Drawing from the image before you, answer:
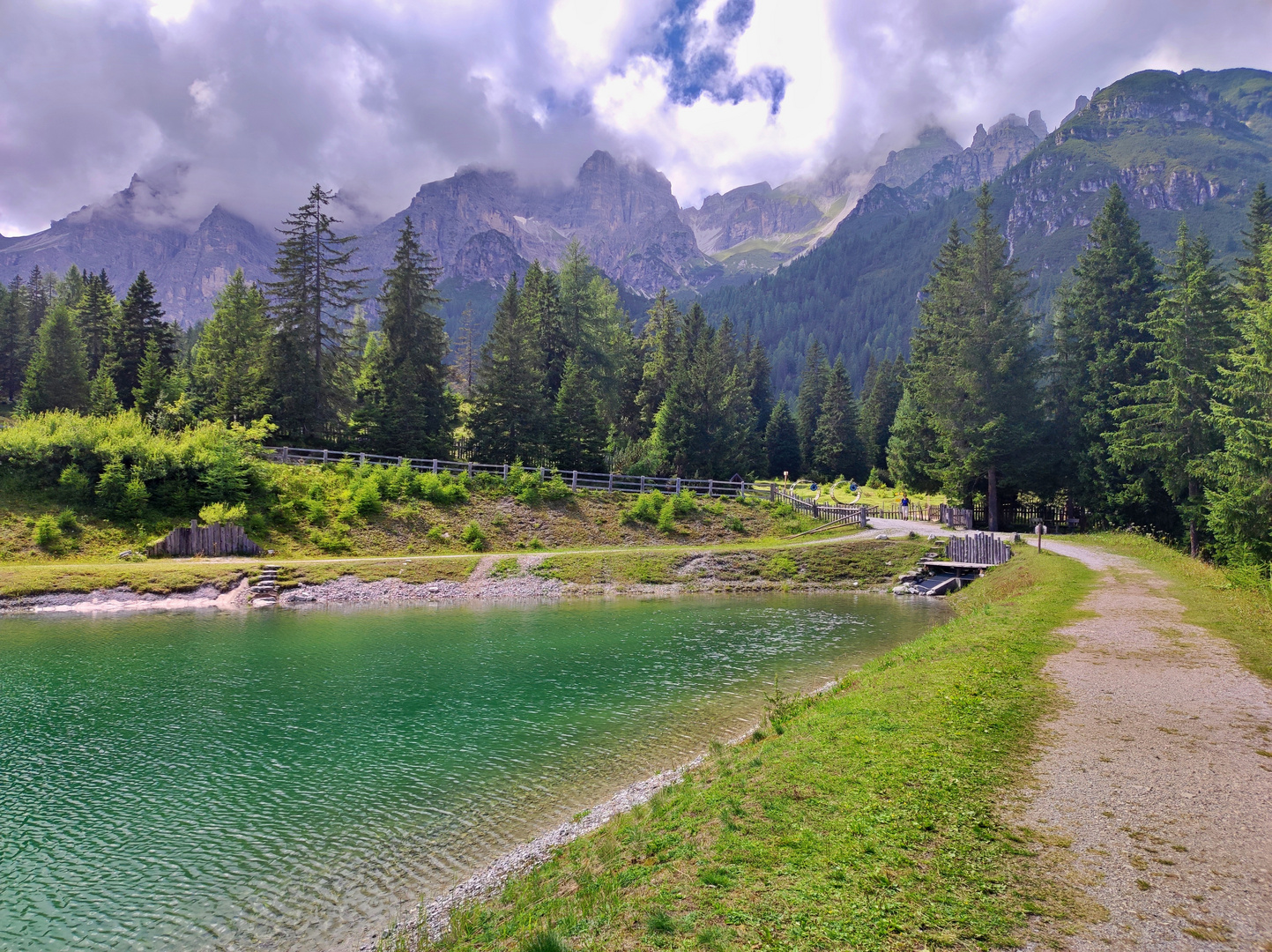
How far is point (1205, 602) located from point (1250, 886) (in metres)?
18.1

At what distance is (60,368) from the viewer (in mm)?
71000

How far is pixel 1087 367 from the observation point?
47.8 metres

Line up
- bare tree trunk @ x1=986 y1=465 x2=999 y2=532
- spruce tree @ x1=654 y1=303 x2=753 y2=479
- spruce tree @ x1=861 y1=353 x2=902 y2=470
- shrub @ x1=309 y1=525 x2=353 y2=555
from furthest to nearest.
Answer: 1. spruce tree @ x1=861 y1=353 x2=902 y2=470
2. spruce tree @ x1=654 y1=303 x2=753 y2=479
3. bare tree trunk @ x1=986 y1=465 x2=999 y2=532
4. shrub @ x1=309 y1=525 x2=353 y2=555

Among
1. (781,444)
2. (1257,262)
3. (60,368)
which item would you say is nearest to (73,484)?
(60,368)

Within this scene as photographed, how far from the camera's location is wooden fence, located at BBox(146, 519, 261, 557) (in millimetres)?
34281

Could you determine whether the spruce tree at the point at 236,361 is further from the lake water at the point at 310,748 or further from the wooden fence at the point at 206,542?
the lake water at the point at 310,748

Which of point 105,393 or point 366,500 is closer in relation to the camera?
point 366,500

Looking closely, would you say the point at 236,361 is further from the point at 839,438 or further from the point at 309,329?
the point at 839,438

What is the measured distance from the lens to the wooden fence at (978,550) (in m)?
36.4

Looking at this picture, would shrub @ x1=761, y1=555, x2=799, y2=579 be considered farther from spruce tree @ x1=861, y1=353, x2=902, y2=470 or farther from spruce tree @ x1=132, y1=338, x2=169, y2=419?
spruce tree @ x1=861, y1=353, x2=902, y2=470

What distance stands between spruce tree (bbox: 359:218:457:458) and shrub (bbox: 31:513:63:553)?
20.9m

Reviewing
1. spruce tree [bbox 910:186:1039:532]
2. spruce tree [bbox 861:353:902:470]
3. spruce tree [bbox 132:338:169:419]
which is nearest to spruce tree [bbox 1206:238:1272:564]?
spruce tree [bbox 910:186:1039:532]

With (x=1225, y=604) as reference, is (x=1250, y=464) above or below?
above

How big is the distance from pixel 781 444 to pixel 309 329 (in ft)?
212
